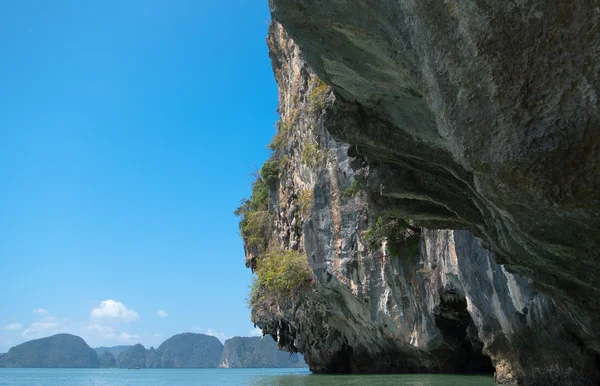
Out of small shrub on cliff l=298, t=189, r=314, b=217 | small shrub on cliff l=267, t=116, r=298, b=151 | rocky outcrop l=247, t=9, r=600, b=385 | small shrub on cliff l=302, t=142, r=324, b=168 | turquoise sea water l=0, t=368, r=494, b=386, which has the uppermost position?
small shrub on cliff l=267, t=116, r=298, b=151

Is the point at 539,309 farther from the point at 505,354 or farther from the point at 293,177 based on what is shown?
the point at 293,177

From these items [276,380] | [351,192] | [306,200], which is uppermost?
[306,200]

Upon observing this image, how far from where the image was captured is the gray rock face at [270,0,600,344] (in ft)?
11.0

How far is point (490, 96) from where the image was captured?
147 inches

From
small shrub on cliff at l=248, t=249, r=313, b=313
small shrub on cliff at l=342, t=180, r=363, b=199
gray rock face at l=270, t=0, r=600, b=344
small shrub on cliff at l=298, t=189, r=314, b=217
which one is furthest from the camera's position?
small shrub on cliff at l=248, t=249, r=313, b=313

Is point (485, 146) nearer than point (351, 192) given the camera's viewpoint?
Yes

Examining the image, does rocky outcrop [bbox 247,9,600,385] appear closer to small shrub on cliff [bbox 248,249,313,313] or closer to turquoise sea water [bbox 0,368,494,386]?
turquoise sea water [bbox 0,368,494,386]

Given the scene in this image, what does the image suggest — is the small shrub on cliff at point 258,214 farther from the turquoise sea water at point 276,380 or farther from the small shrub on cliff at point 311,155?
the turquoise sea water at point 276,380

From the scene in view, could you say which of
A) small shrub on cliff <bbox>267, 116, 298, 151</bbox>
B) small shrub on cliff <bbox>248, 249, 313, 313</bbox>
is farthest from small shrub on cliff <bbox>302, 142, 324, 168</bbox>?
small shrub on cliff <bbox>248, 249, 313, 313</bbox>

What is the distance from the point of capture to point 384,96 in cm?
589

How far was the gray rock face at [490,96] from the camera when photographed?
11.0 feet

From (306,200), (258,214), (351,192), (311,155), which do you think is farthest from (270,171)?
(351,192)

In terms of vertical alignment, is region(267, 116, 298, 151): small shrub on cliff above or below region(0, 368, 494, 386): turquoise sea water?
above

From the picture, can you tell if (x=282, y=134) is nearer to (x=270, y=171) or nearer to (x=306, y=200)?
(x=270, y=171)
